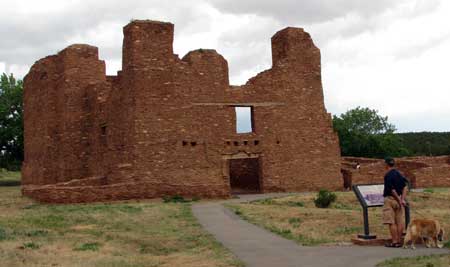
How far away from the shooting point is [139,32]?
25281mm

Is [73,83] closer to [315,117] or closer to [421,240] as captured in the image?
[315,117]

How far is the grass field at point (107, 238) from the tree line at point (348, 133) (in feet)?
82.7

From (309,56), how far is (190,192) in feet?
31.3

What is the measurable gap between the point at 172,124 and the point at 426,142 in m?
70.4

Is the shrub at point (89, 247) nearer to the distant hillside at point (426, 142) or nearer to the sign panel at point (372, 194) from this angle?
the sign panel at point (372, 194)

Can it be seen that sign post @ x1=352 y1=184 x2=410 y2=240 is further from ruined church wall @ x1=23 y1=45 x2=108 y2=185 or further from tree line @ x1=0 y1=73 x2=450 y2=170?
tree line @ x1=0 y1=73 x2=450 y2=170

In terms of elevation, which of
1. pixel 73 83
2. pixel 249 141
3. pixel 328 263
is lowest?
pixel 328 263

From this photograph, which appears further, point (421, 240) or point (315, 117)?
point (315, 117)

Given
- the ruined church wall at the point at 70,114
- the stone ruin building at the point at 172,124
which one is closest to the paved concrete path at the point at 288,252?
the stone ruin building at the point at 172,124

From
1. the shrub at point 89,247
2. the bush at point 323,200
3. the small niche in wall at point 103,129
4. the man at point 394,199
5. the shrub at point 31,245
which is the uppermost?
the small niche in wall at point 103,129

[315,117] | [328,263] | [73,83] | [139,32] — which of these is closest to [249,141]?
[315,117]

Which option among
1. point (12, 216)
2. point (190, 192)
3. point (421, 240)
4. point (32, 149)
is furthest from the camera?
point (32, 149)

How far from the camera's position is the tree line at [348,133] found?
4453 cm

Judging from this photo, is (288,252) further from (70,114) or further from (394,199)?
(70,114)
